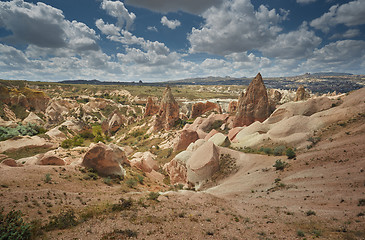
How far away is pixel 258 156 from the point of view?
23297 millimetres

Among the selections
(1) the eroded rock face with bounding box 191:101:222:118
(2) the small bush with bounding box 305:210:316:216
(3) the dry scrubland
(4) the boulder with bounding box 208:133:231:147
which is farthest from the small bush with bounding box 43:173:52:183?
(1) the eroded rock face with bounding box 191:101:222:118

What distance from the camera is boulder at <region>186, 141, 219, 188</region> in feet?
79.3

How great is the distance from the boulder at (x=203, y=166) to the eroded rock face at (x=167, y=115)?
37.4 m

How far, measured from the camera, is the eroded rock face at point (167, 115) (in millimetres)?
63406

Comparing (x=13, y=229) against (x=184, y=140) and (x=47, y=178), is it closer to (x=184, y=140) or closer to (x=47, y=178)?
(x=47, y=178)

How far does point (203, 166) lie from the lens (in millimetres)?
24266

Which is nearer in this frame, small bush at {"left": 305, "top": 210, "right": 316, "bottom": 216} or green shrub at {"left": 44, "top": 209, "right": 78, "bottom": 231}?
green shrub at {"left": 44, "top": 209, "right": 78, "bottom": 231}

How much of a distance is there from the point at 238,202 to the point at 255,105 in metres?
30.8

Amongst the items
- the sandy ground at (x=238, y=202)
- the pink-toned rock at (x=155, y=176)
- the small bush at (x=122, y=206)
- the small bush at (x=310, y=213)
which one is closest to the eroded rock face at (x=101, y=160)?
the sandy ground at (x=238, y=202)

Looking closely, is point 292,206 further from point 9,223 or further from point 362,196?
point 9,223

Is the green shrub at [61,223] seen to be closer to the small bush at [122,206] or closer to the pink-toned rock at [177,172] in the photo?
the small bush at [122,206]

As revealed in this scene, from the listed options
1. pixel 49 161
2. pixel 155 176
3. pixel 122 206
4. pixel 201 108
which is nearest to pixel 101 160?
pixel 49 161

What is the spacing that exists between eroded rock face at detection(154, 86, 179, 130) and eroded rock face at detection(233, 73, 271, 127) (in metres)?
28.4

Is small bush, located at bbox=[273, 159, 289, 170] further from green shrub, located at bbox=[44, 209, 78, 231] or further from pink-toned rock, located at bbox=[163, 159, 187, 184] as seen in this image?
green shrub, located at bbox=[44, 209, 78, 231]
